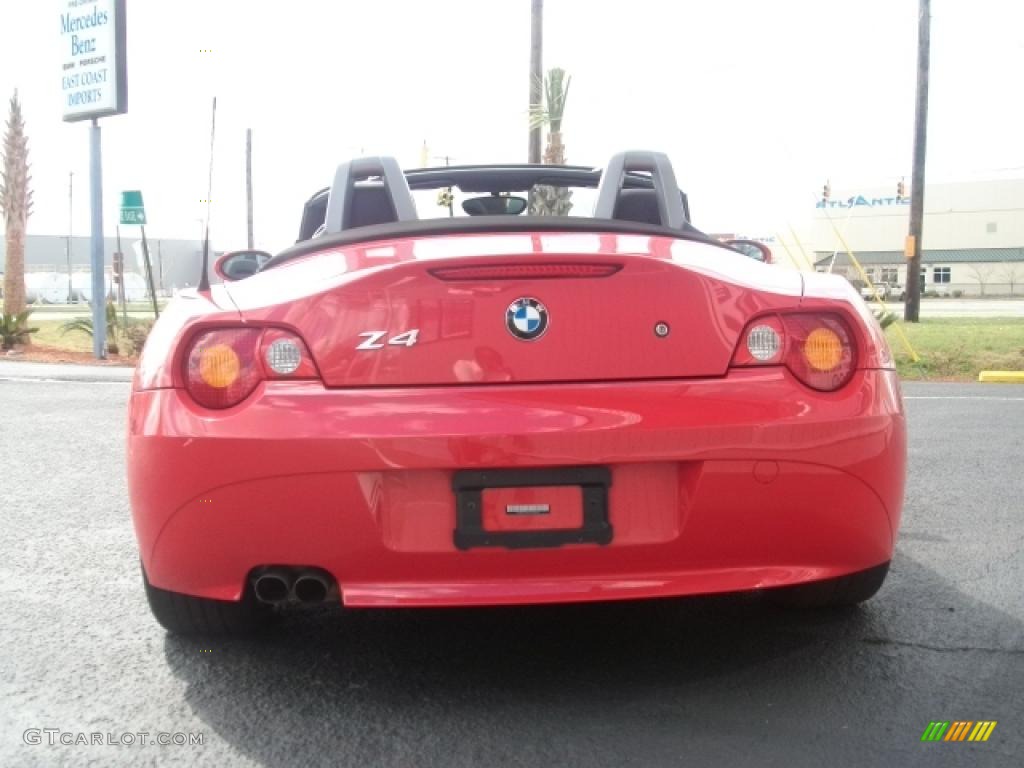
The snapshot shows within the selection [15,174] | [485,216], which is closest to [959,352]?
[485,216]

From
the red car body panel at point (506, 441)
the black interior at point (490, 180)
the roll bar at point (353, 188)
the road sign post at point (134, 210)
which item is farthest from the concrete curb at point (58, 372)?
the red car body panel at point (506, 441)

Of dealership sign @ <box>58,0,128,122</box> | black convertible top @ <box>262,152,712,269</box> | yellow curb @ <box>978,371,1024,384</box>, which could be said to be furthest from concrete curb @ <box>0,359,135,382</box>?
yellow curb @ <box>978,371,1024,384</box>

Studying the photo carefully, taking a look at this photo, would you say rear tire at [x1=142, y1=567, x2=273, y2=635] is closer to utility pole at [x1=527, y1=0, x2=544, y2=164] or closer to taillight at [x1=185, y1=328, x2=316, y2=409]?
taillight at [x1=185, y1=328, x2=316, y2=409]

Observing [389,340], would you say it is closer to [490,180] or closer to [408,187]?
[408,187]

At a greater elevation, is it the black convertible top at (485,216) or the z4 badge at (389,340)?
the black convertible top at (485,216)

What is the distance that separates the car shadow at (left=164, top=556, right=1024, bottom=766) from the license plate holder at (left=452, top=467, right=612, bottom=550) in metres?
0.41

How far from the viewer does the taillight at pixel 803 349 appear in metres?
2.58

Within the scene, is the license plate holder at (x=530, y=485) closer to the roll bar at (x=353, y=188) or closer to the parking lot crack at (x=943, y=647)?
the parking lot crack at (x=943, y=647)

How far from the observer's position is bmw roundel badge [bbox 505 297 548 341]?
98.7 inches

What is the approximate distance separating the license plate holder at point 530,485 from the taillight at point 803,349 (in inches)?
17.9

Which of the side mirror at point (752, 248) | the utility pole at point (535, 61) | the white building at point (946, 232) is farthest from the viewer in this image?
the white building at point (946, 232)

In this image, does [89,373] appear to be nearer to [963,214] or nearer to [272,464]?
[272,464]

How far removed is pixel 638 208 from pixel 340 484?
1633 mm

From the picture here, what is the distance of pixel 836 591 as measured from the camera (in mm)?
3018
